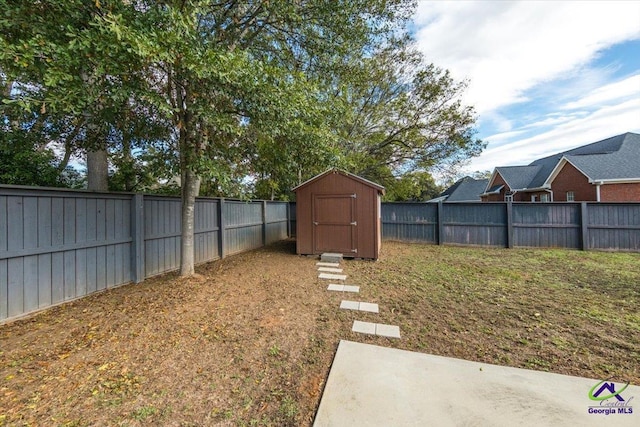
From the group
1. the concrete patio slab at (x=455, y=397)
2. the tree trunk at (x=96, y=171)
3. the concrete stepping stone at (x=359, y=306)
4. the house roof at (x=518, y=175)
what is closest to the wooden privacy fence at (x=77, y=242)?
the tree trunk at (x=96, y=171)

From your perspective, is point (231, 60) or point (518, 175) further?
point (518, 175)

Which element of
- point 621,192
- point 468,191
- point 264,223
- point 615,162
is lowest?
point 264,223

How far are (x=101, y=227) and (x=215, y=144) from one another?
7.27 ft

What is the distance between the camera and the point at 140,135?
4566 millimetres

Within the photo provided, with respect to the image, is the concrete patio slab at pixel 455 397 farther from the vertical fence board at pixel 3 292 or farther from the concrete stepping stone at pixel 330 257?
the concrete stepping stone at pixel 330 257

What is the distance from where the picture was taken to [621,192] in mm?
10680

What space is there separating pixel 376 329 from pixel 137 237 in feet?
14.2

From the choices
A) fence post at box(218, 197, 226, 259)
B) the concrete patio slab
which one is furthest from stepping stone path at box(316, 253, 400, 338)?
fence post at box(218, 197, 226, 259)

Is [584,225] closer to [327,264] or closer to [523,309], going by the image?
[523,309]

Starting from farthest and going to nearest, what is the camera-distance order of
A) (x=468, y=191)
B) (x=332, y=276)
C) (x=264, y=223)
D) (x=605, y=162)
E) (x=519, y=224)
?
(x=468, y=191), (x=605, y=162), (x=264, y=223), (x=519, y=224), (x=332, y=276)

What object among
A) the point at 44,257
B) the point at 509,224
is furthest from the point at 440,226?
the point at 44,257

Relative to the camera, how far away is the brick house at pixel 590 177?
421 inches

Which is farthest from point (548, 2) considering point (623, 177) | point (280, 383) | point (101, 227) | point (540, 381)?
point (623, 177)

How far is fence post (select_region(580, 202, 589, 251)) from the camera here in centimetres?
729
